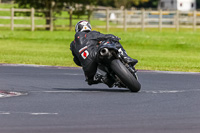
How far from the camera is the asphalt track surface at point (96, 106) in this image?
27.7ft

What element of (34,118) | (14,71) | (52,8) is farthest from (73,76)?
(52,8)

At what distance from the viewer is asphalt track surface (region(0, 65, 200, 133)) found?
8.45 meters

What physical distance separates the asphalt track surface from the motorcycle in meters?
0.25

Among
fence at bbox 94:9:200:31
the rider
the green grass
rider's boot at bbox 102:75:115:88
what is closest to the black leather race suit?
the rider

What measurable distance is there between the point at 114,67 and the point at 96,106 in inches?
65.0

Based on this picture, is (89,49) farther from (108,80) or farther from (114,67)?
(114,67)

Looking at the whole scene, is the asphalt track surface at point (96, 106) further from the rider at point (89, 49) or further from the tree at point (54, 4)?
the tree at point (54, 4)

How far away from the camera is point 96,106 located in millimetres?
10656

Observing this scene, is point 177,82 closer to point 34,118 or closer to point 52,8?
point 34,118

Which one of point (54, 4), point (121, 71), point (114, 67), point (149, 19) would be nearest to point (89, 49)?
point (114, 67)

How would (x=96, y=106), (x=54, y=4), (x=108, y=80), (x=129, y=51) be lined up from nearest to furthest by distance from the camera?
1. (x=96, y=106)
2. (x=108, y=80)
3. (x=129, y=51)
4. (x=54, y=4)

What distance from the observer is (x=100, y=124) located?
8648mm

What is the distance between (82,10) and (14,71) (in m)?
35.7

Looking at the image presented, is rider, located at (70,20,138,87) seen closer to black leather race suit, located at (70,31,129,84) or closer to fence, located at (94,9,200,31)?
black leather race suit, located at (70,31,129,84)
